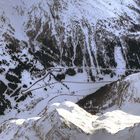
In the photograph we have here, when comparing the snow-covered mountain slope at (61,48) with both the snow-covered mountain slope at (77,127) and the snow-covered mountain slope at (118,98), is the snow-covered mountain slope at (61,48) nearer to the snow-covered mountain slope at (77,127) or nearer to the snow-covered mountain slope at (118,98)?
the snow-covered mountain slope at (118,98)

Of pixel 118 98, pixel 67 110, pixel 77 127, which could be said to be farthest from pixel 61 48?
pixel 77 127

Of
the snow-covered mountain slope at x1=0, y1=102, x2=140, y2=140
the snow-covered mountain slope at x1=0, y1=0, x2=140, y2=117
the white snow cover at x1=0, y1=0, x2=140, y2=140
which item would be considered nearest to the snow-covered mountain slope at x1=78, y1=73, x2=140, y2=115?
the white snow cover at x1=0, y1=0, x2=140, y2=140

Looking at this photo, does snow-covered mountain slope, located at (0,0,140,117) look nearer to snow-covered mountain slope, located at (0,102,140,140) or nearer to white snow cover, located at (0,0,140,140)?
white snow cover, located at (0,0,140,140)

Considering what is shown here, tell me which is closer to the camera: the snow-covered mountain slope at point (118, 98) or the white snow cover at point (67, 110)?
the white snow cover at point (67, 110)

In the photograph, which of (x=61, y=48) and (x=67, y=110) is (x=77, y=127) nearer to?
(x=67, y=110)

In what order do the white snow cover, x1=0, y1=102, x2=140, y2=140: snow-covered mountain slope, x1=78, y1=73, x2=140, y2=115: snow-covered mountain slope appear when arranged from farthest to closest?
x1=78, y1=73, x2=140, y2=115: snow-covered mountain slope, the white snow cover, x1=0, y1=102, x2=140, y2=140: snow-covered mountain slope

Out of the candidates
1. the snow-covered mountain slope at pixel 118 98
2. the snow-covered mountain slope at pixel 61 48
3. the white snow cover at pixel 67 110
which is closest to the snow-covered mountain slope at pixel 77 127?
the white snow cover at pixel 67 110
